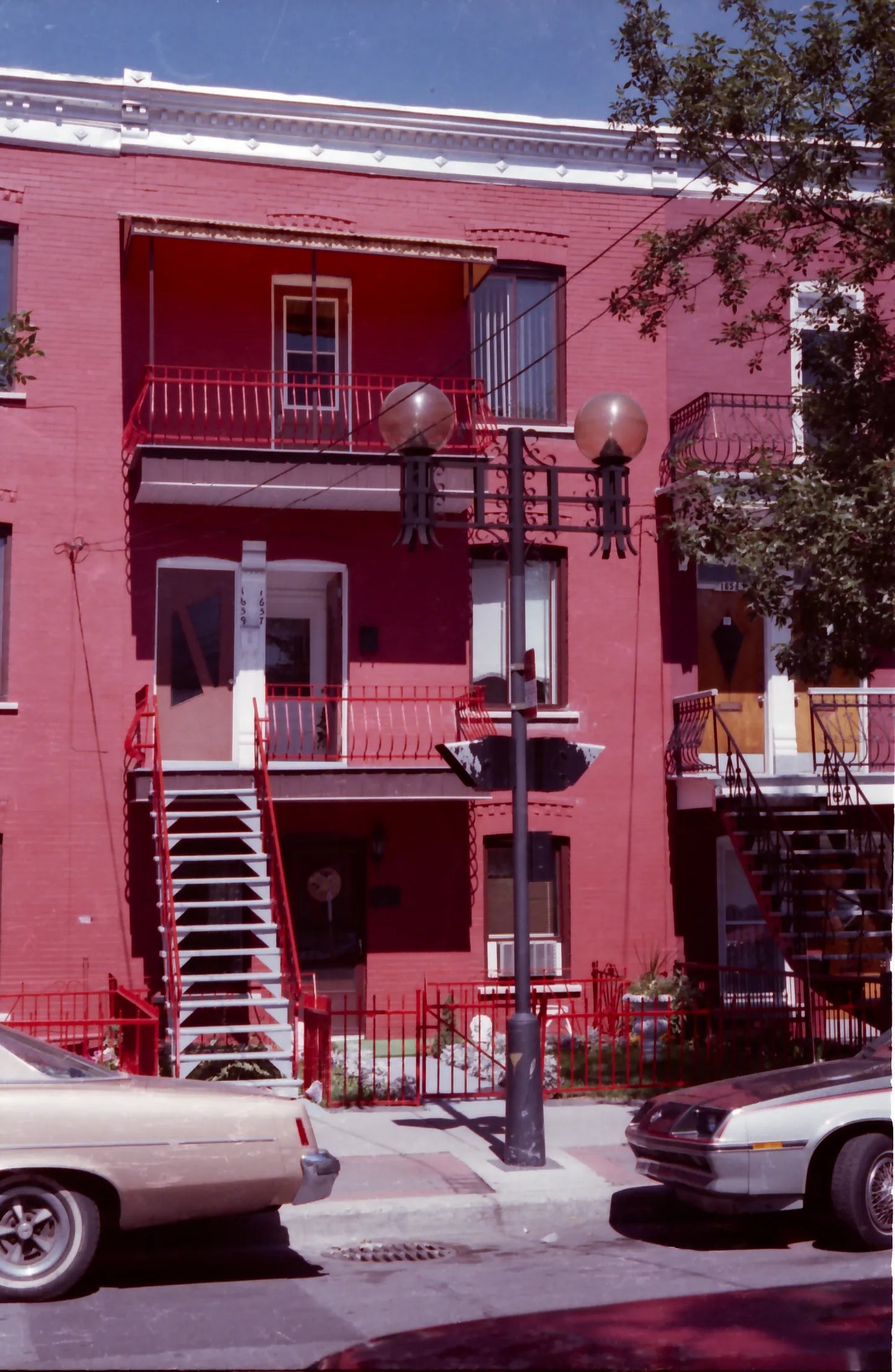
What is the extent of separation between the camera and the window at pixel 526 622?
61.7ft

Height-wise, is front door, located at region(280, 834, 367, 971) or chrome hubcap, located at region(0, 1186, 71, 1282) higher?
front door, located at region(280, 834, 367, 971)

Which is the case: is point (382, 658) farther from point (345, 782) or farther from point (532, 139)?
point (532, 139)

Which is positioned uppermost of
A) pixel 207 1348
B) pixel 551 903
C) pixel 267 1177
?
pixel 551 903

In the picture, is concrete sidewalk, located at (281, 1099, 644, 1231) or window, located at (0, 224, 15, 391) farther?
window, located at (0, 224, 15, 391)

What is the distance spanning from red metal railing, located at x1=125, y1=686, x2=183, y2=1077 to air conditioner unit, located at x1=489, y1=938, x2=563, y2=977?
412 cm

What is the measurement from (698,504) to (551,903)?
633cm

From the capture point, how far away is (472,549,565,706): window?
18.8 m

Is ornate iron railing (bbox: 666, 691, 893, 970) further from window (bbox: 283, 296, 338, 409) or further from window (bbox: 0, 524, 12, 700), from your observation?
window (bbox: 0, 524, 12, 700)

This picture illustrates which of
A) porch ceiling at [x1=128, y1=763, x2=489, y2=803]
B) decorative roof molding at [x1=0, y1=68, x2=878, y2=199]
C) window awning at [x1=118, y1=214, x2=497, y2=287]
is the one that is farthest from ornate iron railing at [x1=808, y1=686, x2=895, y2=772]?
window awning at [x1=118, y1=214, x2=497, y2=287]

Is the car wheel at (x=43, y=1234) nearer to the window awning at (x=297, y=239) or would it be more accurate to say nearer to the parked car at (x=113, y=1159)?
the parked car at (x=113, y=1159)

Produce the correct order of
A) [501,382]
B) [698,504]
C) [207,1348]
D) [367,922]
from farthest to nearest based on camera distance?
[501,382] < [367,922] < [698,504] < [207,1348]

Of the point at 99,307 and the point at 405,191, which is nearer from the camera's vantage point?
the point at 99,307

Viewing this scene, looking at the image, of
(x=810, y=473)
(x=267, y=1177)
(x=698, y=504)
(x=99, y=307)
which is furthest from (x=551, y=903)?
(x=267, y=1177)

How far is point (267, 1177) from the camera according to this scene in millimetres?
8234
